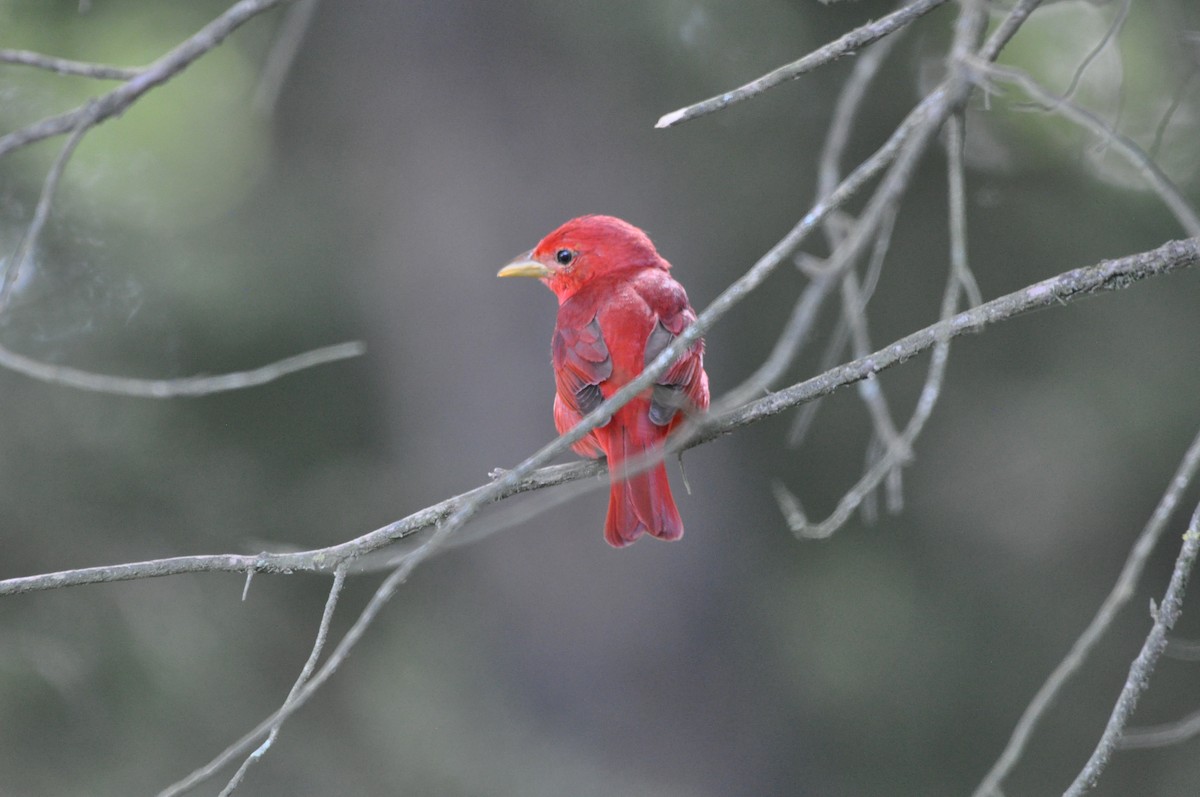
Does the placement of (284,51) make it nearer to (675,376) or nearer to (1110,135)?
(675,376)

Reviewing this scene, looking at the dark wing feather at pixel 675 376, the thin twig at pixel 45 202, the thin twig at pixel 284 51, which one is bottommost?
the dark wing feather at pixel 675 376

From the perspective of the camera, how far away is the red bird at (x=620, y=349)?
361 centimetres

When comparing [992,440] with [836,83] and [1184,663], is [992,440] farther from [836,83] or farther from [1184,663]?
[836,83]

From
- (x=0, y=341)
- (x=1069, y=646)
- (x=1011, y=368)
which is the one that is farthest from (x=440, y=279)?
(x=1069, y=646)

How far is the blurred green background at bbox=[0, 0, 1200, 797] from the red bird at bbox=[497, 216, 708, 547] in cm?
216

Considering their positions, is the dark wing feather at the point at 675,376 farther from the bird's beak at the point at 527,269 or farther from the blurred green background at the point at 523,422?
the blurred green background at the point at 523,422

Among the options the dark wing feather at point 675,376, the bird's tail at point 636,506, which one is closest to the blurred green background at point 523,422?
the dark wing feather at point 675,376

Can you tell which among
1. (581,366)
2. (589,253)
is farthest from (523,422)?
(581,366)

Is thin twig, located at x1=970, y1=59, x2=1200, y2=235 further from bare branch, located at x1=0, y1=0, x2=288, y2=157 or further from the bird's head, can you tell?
the bird's head

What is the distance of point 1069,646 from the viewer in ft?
29.0

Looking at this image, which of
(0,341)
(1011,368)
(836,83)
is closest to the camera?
(0,341)

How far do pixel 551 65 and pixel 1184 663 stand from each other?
5.47 meters

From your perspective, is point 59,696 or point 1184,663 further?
point 1184,663

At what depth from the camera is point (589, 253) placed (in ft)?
14.9
